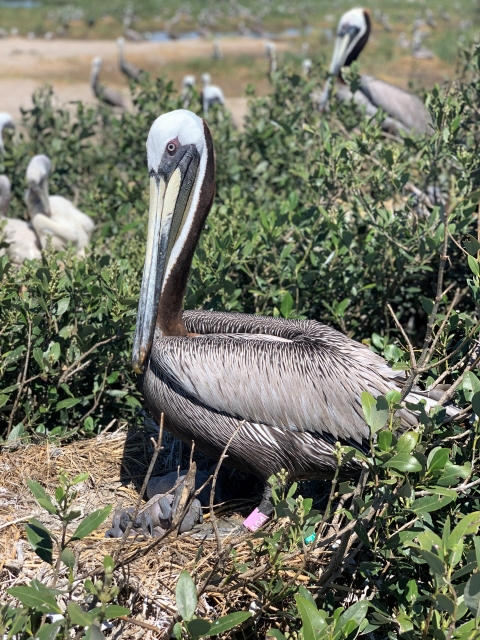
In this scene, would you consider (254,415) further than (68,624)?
Yes

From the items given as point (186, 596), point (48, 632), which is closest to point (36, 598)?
point (48, 632)

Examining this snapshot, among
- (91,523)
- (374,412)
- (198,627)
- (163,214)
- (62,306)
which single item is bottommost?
(198,627)

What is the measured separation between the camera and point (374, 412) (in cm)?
247

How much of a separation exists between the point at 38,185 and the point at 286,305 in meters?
3.32

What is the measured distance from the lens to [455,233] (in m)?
4.12

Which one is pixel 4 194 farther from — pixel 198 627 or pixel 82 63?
pixel 82 63

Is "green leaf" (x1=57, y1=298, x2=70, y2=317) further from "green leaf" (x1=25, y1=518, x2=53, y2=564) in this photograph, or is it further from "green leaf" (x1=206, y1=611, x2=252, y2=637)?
"green leaf" (x1=206, y1=611, x2=252, y2=637)

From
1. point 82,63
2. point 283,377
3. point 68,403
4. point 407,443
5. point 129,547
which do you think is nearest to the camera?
point 407,443

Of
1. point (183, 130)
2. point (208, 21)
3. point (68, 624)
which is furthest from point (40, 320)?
point (208, 21)

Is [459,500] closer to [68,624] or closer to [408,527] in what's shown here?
[408,527]

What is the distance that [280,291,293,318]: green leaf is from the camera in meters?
4.19

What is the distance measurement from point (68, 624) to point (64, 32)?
1340 inches

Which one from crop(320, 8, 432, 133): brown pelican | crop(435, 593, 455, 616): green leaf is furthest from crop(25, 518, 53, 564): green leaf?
crop(320, 8, 432, 133): brown pelican

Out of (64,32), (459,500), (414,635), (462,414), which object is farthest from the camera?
(64,32)
